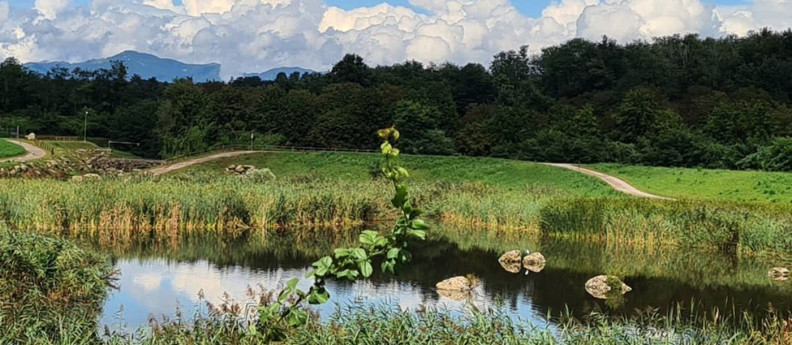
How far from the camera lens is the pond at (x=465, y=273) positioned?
55.1 ft

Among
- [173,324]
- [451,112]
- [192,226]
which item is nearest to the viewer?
[173,324]

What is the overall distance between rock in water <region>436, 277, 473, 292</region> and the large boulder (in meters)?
3.58

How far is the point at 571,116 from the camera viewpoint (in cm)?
6762

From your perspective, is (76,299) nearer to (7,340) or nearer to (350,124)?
(7,340)

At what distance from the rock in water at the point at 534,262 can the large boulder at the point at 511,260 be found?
0.20 meters

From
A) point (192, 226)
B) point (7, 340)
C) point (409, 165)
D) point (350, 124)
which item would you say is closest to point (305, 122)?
point (350, 124)

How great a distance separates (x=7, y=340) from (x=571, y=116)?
61057mm

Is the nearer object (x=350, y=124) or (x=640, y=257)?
(x=640, y=257)

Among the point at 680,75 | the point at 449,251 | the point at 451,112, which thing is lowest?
the point at 449,251

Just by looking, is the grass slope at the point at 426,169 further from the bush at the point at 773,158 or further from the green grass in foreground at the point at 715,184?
the bush at the point at 773,158

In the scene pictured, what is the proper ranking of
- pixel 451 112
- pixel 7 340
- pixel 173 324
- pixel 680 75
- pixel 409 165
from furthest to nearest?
pixel 680 75 → pixel 451 112 → pixel 409 165 → pixel 173 324 → pixel 7 340

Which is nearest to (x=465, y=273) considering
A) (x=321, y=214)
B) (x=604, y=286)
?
(x=604, y=286)

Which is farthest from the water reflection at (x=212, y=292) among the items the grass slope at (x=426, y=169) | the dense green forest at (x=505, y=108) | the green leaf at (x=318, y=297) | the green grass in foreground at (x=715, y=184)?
the dense green forest at (x=505, y=108)

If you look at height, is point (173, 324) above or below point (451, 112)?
below
